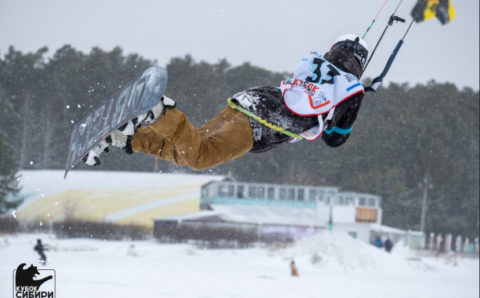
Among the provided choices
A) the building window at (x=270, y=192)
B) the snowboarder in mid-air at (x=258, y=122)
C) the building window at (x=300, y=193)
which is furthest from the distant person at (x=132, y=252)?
the snowboarder in mid-air at (x=258, y=122)

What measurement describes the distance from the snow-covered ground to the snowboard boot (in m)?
5.92

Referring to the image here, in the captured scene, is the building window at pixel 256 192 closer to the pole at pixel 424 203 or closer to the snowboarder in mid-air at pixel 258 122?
the pole at pixel 424 203

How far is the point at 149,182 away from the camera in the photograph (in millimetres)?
31156

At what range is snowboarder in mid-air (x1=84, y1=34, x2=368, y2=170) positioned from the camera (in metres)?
3.75

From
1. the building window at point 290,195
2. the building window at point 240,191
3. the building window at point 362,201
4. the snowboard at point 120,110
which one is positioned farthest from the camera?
the building window at point 362,201

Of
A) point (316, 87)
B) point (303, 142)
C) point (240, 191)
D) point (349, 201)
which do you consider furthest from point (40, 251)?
point (303, 142)

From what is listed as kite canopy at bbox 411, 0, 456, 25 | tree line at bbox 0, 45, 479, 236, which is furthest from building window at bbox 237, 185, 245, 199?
kite canopy at bbox 411, 0, 456, 25

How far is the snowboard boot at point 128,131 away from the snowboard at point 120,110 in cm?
4

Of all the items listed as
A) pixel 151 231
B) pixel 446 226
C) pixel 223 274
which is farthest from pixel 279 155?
pixel 223 274

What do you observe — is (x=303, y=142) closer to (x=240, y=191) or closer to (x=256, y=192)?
(x=256, y=192)

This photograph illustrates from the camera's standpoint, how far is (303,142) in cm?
3969

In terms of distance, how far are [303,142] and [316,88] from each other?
1407 inches

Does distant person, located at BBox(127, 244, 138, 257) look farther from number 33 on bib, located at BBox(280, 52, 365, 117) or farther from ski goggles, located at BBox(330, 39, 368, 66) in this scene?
number 33 on bib, located at BBox(280, 52, 365, 117)

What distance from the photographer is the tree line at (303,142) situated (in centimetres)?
3438
